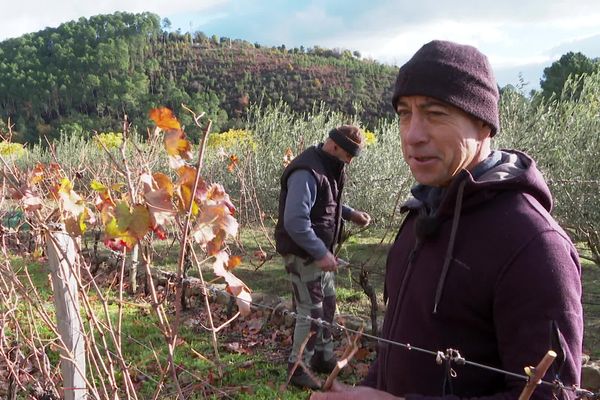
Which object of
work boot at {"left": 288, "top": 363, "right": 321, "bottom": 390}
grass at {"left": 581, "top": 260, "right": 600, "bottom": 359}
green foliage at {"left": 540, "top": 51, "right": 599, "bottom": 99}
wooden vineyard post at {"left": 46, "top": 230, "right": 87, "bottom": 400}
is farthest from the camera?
green foliage at {"left": 540, "top": 51, "right": 599, "bottom": 99}

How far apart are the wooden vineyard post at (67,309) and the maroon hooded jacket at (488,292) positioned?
1.62 m

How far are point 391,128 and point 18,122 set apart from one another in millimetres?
48522

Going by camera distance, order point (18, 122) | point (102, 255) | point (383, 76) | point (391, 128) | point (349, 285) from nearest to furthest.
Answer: point (349, 285) → point (102, 255) → point (391, 128) → point (18, 122) → point (383, 76)

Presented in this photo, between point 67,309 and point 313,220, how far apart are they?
1.85 meters

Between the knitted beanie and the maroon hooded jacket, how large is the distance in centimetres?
14

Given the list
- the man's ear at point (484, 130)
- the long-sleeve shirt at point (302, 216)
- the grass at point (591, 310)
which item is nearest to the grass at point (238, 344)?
the grass at point (591, 310)

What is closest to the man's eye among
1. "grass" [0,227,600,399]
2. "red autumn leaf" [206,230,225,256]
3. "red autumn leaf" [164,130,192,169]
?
"red autumn leaf" [164,130,192,169]

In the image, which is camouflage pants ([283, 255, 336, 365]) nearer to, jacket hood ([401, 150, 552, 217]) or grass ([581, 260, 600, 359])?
grass ([581, 260, 600, 359])

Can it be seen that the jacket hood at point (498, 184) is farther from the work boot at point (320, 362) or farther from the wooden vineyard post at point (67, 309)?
the work boot at point (320, 362)

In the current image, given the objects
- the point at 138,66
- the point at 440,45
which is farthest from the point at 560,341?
the point at 138,66

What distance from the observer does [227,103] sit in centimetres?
5272

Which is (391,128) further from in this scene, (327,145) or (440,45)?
(440,45)

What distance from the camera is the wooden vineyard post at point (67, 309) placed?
251 cm

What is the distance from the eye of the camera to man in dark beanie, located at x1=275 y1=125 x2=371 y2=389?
375 centimetres
